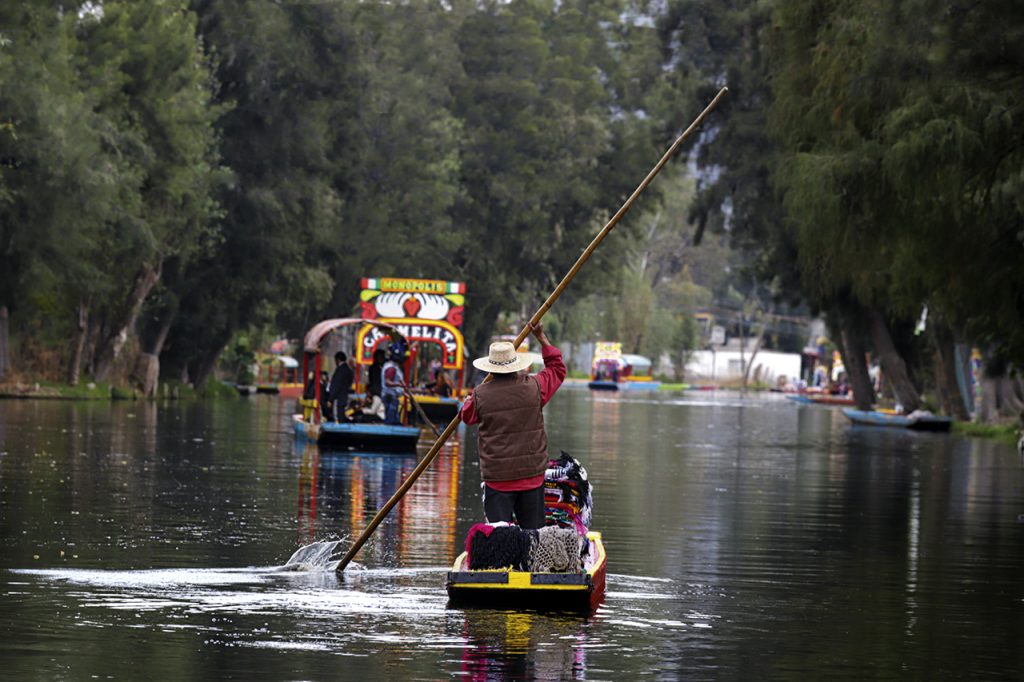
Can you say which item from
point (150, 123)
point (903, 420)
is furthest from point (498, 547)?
point (903, 420)

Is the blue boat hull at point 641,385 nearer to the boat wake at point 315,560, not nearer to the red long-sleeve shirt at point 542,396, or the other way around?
the boat wake at point 315,560

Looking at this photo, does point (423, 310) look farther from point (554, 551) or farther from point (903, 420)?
point (554, 551)

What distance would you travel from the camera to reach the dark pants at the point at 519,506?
1397 cm

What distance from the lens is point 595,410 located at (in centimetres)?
6600

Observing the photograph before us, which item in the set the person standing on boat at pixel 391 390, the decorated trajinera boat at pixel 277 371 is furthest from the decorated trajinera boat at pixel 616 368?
the person standing on boat at pixel 391 390

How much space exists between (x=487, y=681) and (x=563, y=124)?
73125 millimetres

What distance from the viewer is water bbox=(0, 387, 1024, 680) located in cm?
1127

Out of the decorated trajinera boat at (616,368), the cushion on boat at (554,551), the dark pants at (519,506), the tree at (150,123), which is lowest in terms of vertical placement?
the cushion on boat at (554,551)

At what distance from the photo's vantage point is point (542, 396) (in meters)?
14.2

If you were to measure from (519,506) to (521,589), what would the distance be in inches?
49.5

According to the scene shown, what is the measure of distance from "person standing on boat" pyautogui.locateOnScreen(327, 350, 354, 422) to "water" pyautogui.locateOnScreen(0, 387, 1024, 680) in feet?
5.70

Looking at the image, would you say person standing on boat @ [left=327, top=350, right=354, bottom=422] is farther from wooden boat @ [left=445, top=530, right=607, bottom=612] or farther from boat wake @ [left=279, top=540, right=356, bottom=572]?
wooden boat @ [left=445, top=530, right=607, bottom=612]

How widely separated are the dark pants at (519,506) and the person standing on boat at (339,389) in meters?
18.6

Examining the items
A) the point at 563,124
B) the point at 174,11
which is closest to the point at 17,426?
the point at 174,11
